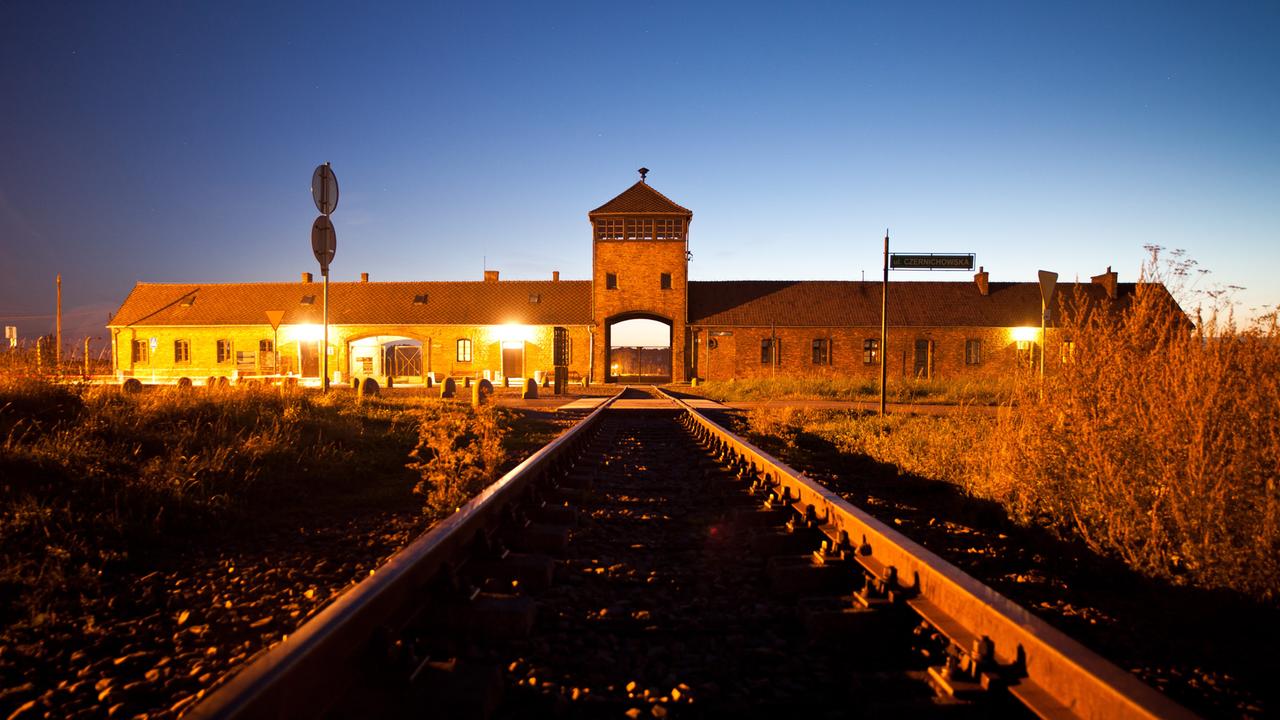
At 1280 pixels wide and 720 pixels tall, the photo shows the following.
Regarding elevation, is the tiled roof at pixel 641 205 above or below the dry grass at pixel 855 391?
above

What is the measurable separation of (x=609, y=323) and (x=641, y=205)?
21.8 feet

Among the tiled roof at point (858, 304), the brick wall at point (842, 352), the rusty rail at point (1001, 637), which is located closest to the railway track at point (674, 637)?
the rusty rail at point (1001, 637)

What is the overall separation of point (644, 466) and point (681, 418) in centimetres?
638

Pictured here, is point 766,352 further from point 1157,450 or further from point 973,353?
point 1157,450

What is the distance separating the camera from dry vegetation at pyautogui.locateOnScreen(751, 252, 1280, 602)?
3.31 metres

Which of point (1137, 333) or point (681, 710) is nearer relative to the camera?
point (681, 710)

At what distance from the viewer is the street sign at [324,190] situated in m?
10.1

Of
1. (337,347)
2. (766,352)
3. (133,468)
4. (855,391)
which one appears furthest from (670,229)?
(133,468)

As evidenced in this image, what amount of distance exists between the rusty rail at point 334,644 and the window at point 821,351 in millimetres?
37146

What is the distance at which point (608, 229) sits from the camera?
36.3m

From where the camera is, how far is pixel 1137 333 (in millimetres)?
4578

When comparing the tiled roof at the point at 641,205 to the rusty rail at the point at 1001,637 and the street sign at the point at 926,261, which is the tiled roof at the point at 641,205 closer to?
the street sign at the point at 926,261

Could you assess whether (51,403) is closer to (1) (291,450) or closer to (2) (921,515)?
(1) (291,450)

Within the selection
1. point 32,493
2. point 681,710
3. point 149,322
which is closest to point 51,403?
point 32,493
